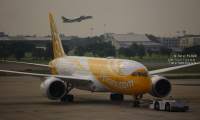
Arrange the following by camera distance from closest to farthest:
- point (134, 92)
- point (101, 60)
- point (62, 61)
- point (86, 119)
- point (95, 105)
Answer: point (86, 119), point (134, 92), point (95, 105), point (101, 60), point (62, 61)

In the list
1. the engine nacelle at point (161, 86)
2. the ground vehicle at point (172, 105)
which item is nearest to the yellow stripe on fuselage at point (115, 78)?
the ground vehicle at point (172, 105)

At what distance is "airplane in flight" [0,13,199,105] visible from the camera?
32781 mm

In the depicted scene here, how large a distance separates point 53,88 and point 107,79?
18.8 feet

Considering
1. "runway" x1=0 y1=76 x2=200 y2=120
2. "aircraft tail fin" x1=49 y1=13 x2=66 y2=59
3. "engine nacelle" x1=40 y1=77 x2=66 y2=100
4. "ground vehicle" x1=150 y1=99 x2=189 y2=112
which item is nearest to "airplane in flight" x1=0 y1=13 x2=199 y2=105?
"engine nacelle" x1=40 y1=77 x2=66 y2=100

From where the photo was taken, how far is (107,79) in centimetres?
3512

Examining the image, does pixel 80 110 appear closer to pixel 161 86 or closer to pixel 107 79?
pixel 107 79

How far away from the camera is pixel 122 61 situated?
35875 mm

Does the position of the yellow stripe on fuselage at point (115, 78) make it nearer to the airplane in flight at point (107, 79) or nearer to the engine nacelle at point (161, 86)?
the airplane in flight at point (107, 79)

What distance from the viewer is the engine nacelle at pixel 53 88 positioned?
114 ft

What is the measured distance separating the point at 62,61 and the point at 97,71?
9298 millimetres

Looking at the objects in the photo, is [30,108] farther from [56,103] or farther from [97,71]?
[97,71]

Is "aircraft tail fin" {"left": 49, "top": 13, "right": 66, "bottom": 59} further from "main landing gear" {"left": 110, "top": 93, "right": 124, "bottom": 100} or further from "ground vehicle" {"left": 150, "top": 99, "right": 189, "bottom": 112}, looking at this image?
"ground vehicle" {"left": 150, "top": 99, "right": 189, "bottom": 112}

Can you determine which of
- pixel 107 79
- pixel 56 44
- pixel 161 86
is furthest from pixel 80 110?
pixel 56 44

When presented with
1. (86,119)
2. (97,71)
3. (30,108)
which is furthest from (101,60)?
(86,119)
